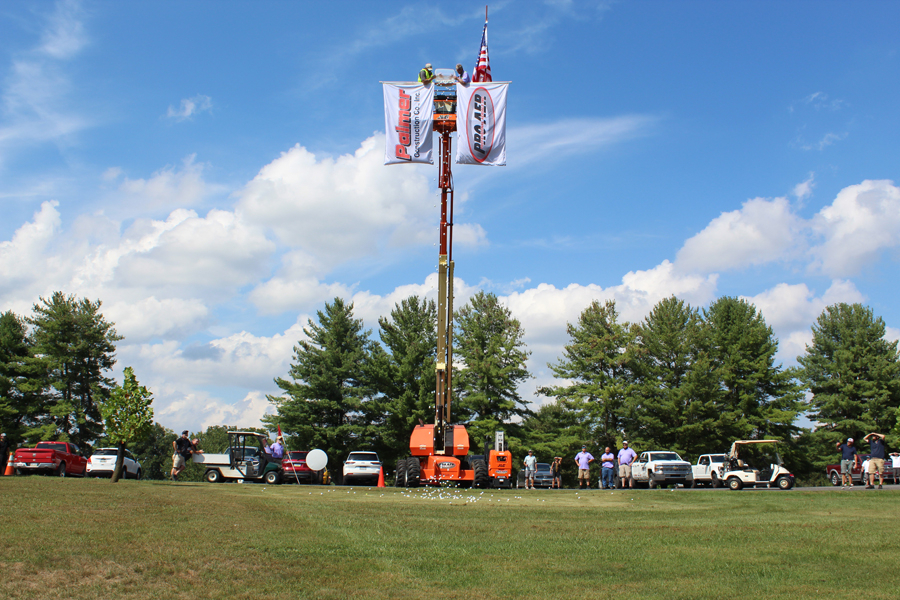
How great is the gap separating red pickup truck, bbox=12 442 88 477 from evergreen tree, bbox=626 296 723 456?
3197 cm

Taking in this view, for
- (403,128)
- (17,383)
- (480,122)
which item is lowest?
(17,383)

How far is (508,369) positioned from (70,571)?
41.8 meters

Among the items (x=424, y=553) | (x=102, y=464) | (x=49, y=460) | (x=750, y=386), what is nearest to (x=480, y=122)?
(x=424, y=553)

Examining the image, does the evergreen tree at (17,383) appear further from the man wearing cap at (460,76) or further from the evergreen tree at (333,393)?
the man wearing cap at (460,76)

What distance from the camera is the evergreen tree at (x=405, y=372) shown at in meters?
45.0

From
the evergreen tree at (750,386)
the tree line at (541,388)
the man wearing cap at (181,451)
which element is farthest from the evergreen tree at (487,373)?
the man wearing cap at (181,451)

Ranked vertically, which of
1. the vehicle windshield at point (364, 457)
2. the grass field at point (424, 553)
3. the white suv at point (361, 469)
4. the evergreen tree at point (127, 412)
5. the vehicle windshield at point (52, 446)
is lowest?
the white suv at point (361, 469)

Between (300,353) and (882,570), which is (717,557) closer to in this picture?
(882,570)

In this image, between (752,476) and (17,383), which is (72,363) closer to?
(17,383)

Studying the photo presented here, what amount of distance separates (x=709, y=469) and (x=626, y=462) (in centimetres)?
585

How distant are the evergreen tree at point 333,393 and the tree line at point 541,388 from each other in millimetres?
102

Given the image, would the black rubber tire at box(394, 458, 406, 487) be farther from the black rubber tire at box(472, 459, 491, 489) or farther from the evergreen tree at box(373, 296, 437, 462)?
the evergreen tree at box(373, 296, 437, 462)

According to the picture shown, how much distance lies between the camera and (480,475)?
2375cm

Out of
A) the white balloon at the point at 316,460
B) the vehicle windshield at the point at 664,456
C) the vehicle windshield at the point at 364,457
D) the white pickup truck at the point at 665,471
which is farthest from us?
the vehicle windshield at the point at 364,457
